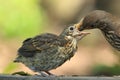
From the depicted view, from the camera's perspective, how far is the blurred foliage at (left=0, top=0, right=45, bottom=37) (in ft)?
42.9

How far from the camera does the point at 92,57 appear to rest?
13.7 metres

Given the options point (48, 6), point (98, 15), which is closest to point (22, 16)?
point (48, 6)

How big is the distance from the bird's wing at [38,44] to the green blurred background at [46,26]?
14.4 ft

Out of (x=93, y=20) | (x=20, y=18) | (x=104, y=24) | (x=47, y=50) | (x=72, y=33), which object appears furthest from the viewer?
(x=20, y=18)

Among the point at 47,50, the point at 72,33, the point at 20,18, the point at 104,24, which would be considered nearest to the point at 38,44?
the point at 47,50

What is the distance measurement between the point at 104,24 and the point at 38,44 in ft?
3.32

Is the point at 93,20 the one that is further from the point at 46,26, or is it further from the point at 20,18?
the point at 46,26

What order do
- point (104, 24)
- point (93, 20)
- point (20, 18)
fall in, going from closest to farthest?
point (93, 20), point (104, 24), point (20, 18)

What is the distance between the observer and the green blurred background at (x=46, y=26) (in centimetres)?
1304

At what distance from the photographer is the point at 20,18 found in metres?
13.2

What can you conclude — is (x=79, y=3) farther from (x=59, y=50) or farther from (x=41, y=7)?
(x=59, y=50)

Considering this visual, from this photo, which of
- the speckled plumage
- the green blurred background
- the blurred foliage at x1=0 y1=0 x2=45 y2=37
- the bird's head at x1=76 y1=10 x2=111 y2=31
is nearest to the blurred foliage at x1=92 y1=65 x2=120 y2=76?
the bird's head at x1=76 y1=10 x2=111 y2=31

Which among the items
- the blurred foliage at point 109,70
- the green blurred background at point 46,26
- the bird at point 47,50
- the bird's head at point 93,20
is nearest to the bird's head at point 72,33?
the bird at point 47,50

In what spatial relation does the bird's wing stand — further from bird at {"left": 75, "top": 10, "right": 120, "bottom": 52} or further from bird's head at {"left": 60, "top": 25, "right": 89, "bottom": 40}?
bird at {"left": 75, "top": 10, "right": 120, "bottom": 52}
